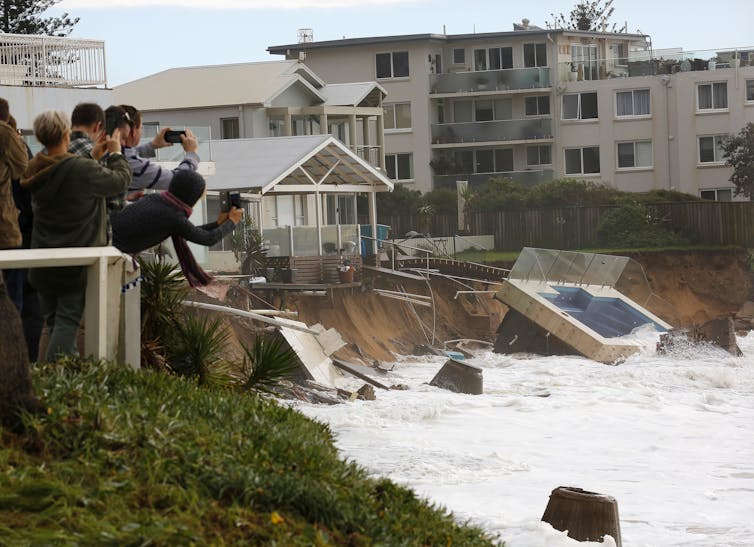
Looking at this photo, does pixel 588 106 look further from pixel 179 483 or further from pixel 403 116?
pixel 179 483

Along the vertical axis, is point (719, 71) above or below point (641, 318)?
above

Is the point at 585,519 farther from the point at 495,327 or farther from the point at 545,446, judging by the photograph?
the point at 495,327

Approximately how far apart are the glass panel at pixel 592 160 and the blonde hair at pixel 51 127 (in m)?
59.7

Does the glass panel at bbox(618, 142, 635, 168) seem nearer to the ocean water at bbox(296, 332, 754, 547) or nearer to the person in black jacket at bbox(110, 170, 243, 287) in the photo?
the ocean water at bbox(296, 332, 754, 547)

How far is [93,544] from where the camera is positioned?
5.37 metres

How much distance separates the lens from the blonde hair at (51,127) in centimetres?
811

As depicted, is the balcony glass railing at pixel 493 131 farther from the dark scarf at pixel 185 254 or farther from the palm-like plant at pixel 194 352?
the dark scarf at pixel 185 254

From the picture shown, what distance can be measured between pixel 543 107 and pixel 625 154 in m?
4.67

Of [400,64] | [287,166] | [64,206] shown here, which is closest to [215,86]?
[287,166]

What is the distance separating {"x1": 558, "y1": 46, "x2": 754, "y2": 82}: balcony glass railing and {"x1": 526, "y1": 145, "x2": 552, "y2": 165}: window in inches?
138

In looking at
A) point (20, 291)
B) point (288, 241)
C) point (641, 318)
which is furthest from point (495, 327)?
point (20, 291)

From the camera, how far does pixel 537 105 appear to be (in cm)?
6719

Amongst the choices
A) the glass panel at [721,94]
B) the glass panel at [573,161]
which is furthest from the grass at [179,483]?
the glass panel at [573,161]

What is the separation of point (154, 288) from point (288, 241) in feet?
95.4
